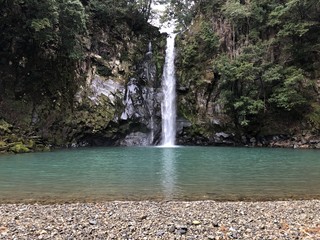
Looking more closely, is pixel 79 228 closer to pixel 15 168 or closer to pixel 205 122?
pixel 15 168

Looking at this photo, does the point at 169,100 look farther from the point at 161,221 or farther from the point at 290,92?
the point at 161,221

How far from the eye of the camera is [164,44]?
3466 centimetres

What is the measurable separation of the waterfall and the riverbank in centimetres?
2359

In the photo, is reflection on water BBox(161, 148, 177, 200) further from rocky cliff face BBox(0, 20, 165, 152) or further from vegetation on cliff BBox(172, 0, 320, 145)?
vegetation on cliff BBox(172, 0, 320, 145)

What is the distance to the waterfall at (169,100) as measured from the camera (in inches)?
1221

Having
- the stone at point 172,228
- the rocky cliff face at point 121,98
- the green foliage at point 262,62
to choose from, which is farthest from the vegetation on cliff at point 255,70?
the stone at point 172,228

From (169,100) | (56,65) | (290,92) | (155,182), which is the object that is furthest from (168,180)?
(169,100)

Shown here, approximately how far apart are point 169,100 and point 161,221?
26532 mm

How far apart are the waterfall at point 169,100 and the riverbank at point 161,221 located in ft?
77.4

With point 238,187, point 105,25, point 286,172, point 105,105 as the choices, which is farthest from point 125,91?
point 238,187

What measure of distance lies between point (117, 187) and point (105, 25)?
85.8 feet

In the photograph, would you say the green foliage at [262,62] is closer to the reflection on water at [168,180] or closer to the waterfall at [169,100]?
the waterfall at [169,100]

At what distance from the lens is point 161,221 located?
5.78 m

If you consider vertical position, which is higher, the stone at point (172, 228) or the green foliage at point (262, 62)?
the green foliage at point (262, 62)
